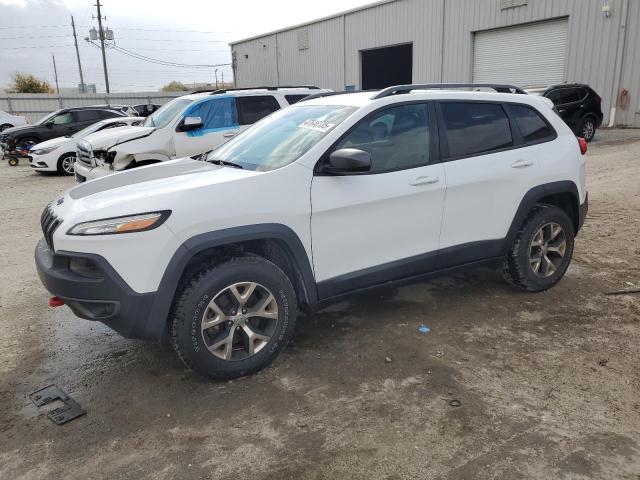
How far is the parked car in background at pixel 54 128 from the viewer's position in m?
16.2

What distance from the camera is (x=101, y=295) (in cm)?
300

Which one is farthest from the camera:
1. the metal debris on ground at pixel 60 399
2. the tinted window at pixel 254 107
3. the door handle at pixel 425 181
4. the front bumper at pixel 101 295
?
the tinted window at pixel 254 107

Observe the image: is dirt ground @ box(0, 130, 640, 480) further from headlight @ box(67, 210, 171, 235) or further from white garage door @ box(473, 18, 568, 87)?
white garage door @ box(473, 18, 568, 87)

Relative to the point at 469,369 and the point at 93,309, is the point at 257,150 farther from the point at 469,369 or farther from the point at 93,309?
the point at 469,369

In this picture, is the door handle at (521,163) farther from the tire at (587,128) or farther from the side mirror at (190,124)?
the tire at (587,128)

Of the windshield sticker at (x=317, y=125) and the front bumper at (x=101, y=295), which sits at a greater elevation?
the windshield sticker at (x=317, y=125)

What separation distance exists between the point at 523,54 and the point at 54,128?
663 inches

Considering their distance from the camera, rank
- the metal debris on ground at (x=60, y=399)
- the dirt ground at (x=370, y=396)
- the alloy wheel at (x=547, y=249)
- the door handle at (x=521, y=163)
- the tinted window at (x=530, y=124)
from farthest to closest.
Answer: the alloy wheel at (x=547, y=249) → the tinted window at (x=530, y=124) → the door handle at (x=521, y=163) → the metal debris on ground at (x=60, y=399) → the dirt ground at (x=370, y=396)

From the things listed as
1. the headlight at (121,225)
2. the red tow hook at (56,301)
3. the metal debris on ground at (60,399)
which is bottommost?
the metal debris on ground at (60,399)

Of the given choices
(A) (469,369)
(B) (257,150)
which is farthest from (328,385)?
(B) (257,150)

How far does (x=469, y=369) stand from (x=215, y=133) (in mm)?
6531

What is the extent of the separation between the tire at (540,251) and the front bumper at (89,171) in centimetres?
603

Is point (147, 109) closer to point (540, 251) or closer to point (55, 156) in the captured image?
point (55, 156)

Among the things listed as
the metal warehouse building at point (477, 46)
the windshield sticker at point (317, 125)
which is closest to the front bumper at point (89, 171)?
the windshield sticker at point (317, 125)
